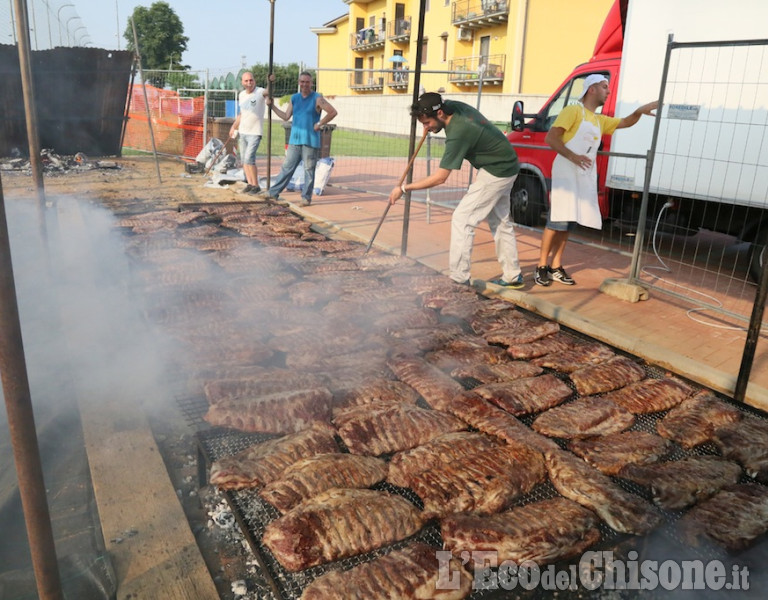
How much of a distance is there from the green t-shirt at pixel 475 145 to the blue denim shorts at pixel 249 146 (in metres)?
6.89

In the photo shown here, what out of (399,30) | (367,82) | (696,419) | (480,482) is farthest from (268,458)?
(367,82)

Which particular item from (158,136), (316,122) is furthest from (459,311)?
(158,136)

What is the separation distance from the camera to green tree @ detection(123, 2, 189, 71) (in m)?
64.1

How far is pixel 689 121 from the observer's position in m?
7.24

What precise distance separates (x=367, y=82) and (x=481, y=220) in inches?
1808

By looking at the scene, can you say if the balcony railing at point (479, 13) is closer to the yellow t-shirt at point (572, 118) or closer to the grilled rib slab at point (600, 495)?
the yellow t-shirt at point (572, 118)

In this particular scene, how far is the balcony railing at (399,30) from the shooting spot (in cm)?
4466

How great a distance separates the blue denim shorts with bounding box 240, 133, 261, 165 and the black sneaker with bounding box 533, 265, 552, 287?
7.40 m

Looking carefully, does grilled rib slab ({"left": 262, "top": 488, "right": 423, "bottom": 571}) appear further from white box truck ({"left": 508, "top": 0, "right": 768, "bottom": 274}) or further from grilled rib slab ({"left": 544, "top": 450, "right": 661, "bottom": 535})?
white box truck ({"left": 508, "top": 0, "right": 768, "bottom": 274})

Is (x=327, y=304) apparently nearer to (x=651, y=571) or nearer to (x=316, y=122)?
(x=651, y=571)

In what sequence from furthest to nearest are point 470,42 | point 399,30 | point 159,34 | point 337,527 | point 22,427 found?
point 159,34 < point 399,30 < point 470,42 < point 337,527 < point 22,427

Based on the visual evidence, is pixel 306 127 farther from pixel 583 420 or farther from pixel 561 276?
pixel 583 420

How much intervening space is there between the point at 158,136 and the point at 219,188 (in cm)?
924

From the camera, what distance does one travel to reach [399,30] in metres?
45.4
